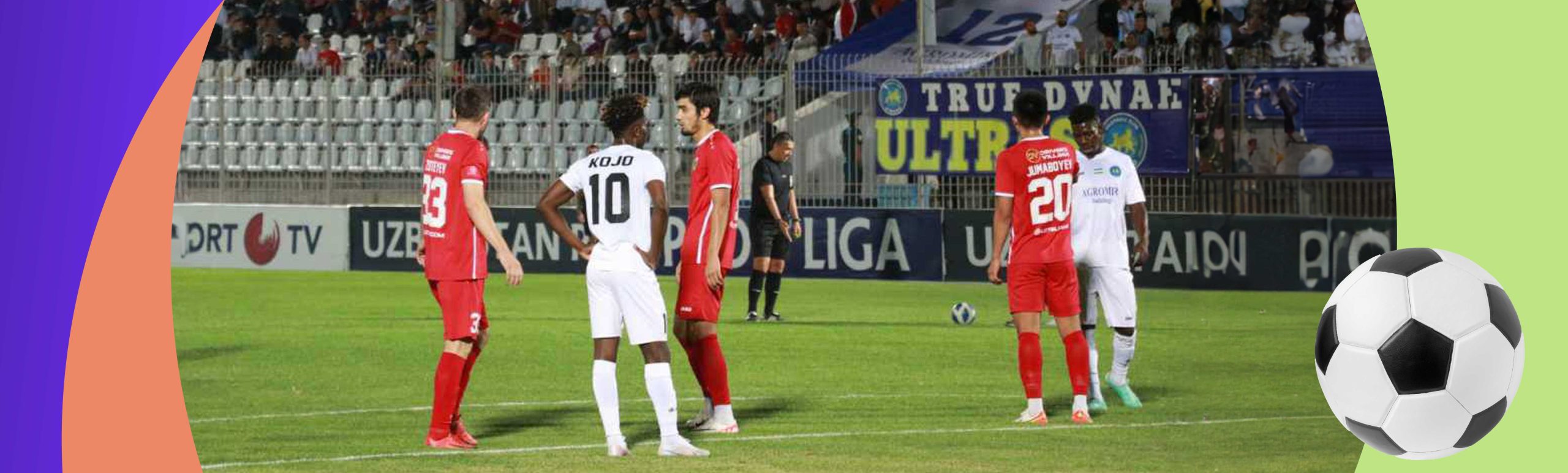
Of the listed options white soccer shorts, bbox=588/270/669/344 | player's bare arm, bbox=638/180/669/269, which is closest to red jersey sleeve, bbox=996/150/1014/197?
player's bare arm, bbox=638/180/669/269

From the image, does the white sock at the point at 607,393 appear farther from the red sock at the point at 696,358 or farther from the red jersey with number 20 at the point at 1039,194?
the red jersey with number 20 at the point at 1039,194

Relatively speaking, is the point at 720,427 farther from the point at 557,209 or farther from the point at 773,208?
the point at 773,208

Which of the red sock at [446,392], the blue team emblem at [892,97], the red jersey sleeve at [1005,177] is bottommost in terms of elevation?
the red sock at [446,392]

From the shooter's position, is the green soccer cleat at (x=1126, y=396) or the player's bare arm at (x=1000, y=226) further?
the green soccer cleat at (x=1126, y=396)

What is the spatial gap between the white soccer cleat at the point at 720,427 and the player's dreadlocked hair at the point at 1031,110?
6.36ft

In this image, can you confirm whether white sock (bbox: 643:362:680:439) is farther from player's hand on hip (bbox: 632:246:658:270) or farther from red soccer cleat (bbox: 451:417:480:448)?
red soccer cleat (bbox: 451:417:480:448)

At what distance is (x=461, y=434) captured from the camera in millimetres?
9383

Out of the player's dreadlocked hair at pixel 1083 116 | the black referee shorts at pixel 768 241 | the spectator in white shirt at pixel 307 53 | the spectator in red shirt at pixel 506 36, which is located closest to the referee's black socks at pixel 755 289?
the black referee shorts at pixel 768 241

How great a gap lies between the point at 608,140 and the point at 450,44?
5142 mm

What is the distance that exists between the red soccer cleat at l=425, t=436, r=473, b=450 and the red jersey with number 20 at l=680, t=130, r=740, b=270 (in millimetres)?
1287

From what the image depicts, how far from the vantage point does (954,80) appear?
22312mm

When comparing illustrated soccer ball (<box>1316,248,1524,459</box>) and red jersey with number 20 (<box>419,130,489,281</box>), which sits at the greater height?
red jersey with number 20 (<box>419,130,489,281</box>)

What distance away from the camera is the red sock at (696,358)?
9.55 metres

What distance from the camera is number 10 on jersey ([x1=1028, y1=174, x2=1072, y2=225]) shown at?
9695 millimetres
